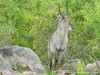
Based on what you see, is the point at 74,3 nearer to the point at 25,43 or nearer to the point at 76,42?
the point at 25,43

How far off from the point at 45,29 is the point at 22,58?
374 inches

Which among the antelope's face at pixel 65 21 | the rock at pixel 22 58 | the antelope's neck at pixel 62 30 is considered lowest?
the rock at pixel 22 58

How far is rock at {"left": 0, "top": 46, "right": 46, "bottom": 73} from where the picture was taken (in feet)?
43.2

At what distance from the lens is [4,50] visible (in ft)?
45.1

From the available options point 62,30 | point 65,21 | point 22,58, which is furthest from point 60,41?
point 22,58

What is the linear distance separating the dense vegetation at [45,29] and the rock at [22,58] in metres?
2.76

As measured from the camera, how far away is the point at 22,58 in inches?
528

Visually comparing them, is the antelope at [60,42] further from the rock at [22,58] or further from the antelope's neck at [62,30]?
the rock at [22,58]

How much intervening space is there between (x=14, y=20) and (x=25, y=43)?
9.10ft

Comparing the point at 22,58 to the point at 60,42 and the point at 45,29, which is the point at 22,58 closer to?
the point at 60,42

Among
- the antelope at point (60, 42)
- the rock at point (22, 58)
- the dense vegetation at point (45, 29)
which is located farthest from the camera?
the dense vegetation at point (45, 29)

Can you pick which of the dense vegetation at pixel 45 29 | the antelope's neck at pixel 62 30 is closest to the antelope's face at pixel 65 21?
the antelope's neck at pixel 62 30

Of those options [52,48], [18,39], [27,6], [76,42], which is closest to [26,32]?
[18,39]

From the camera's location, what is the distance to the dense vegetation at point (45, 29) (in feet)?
65.1
